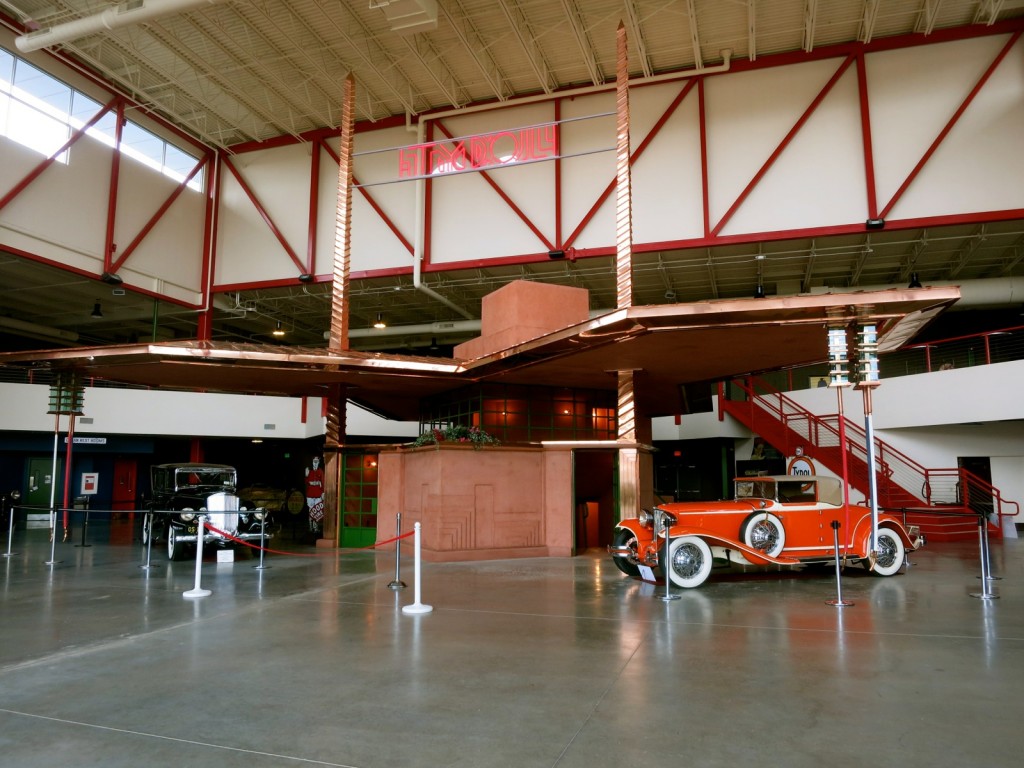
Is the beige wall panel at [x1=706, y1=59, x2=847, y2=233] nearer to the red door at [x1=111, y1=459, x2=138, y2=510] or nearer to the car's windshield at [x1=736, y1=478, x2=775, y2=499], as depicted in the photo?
the car's windshield at [x1=736, y1=478, x2=775, y2=499]

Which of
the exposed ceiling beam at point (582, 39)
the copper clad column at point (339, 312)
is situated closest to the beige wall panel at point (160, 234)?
the copper clad column at point (339, 312)

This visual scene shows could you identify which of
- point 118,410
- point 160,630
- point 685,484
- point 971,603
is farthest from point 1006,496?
point 118,410

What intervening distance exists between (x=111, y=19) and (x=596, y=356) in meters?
12.7

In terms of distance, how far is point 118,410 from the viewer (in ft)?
82.5

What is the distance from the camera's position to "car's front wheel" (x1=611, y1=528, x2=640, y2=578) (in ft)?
34.0

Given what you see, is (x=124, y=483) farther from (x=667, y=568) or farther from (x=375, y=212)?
(x=667, y=568)

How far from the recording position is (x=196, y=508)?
49.1ft

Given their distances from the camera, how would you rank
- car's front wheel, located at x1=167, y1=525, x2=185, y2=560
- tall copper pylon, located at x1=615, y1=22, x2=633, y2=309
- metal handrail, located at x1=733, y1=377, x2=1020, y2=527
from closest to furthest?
tall copper pylon, located at x1=615, y1=22, x2=633, y2=309 → car's front wheel, located at x1=167, y1=525, x2=185, y2=560 → metal handrail, located at x1=733, y1=377, x2=1020, y2=527

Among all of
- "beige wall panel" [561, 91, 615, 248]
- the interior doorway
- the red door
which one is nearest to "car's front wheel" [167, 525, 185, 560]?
the interior doorway

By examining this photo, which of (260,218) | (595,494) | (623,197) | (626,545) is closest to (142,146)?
(260,218)

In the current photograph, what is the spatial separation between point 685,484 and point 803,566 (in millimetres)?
17773

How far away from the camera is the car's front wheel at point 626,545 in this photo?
34.0ft

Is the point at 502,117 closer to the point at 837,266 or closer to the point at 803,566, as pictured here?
the point at 837,266

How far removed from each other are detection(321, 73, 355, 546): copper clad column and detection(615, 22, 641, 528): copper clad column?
5.74 m
